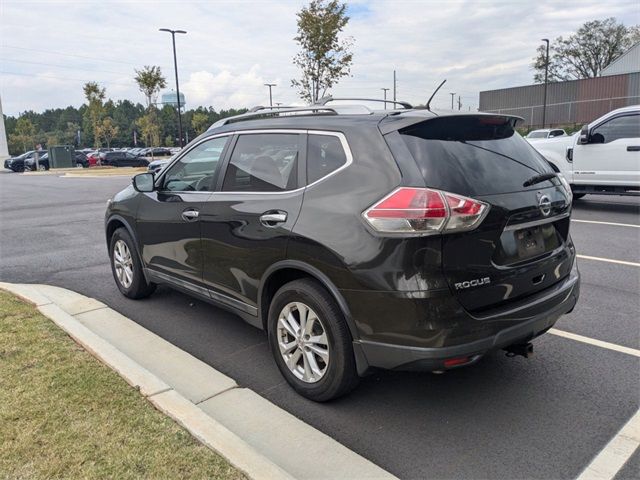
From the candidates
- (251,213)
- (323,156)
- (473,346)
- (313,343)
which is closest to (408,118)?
(323,156)

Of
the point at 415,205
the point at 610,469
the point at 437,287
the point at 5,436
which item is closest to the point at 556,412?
the point at 610,469

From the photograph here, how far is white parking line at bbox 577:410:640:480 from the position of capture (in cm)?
264

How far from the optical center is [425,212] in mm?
2785

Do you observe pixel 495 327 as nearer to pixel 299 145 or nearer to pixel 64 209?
pixel 299 145

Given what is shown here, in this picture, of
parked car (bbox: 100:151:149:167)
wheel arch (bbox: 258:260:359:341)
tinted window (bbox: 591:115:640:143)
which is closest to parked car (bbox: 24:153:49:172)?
parked car (bbox: 100:151:149:167)

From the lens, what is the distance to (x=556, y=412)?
3.22 metres

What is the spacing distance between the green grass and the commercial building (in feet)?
157

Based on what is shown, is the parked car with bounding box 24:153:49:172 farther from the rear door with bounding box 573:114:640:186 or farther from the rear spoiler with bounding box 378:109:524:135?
the rear spoiler with bounding box 378:109:524:135

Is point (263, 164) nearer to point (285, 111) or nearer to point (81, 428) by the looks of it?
point (285, 111)

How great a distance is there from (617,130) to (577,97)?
4625 cm

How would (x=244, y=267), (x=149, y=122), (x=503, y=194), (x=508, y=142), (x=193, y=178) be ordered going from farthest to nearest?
(x=149, y=122) → (x=193, y=178) → (x=244, y=267) → (x=508, y=142) → (x=503, y=194)

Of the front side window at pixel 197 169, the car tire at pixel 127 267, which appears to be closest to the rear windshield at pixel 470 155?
the front side window at pixel 197 169

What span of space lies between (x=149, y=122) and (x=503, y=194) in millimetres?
48318

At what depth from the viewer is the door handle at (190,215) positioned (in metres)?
4.24
